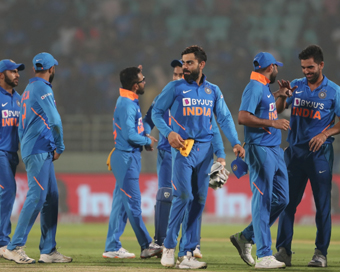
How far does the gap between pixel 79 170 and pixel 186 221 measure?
8776mm

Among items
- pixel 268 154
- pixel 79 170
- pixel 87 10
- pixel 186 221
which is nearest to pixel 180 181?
pixel 186 221

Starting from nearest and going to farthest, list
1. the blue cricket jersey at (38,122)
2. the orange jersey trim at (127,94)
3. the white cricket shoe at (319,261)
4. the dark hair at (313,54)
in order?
1. the white cricket shoe at (319,261)
2. the blue cricket jersey at (38,122)
3. the dark hair at (313,54)
4. the orange jersey trim at (127,94)

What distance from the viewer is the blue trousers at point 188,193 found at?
538 cm

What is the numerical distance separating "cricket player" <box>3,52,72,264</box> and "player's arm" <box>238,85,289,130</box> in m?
1.88

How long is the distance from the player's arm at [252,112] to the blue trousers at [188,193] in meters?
0.46

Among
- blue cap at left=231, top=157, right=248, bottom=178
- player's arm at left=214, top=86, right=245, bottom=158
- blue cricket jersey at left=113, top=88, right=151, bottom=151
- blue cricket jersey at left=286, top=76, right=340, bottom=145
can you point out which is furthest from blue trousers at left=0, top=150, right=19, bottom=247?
blue cricket jersey at left=286, top=76, right=340, bottom=145

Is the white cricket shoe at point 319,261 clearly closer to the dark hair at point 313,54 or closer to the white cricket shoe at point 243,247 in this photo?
the white cricket shoe at point 243,247

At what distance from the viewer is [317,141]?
225 inches

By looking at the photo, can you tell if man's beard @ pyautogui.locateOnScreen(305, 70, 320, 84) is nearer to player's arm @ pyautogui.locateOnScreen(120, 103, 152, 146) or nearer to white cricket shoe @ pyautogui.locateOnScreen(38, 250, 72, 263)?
player's arm @ pyautogui.locateOnScreen(120, 103, 152, 146)

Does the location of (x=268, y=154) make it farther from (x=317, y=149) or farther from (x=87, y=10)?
(x=87, y=10)

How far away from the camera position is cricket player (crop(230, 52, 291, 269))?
536 cm

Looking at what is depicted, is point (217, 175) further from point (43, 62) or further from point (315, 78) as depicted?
point (43, 62)

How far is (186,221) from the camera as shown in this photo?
217 inches

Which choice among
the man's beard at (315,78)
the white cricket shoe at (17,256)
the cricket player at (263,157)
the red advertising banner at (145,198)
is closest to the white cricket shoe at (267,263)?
the cricket player at (263,157)
